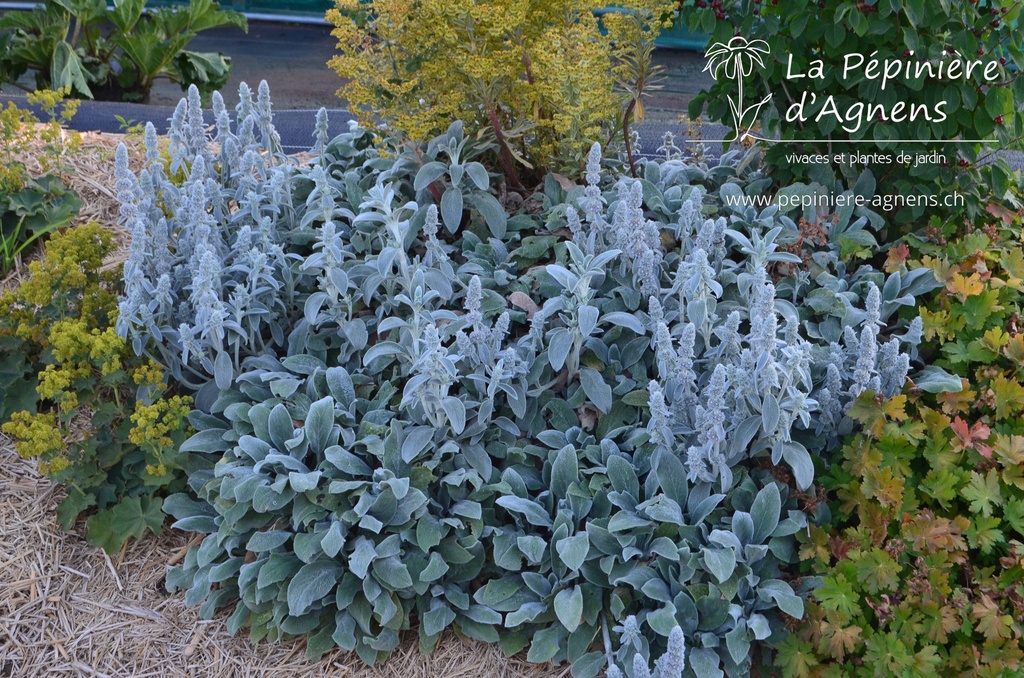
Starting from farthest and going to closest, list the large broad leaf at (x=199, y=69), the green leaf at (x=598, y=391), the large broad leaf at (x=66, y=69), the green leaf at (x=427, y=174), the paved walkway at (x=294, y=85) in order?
the large broad leaf at (x=199, y=69), the large broad leaf at (x=66, y=69), the paved walkway at (x=294, y=85), the green leaf at (x=427, y=174), the green leaf at (x=598, y=391)

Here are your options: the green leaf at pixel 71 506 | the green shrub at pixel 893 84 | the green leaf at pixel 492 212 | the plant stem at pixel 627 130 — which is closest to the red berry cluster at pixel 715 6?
the green shrub at pixel 893 84

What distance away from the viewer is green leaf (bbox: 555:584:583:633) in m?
1.87

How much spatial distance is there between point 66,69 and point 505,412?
3630 millimetres

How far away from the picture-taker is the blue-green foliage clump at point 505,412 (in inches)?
77.0

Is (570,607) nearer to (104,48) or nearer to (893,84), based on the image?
(893,84)

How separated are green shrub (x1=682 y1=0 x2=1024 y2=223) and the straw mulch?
169 centimetres

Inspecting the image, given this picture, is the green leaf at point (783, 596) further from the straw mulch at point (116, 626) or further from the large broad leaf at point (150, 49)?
the large broad leaf at point (150, 49)

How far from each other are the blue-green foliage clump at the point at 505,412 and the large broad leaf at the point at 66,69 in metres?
2.55

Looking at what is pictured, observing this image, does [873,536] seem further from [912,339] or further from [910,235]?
[910,235]

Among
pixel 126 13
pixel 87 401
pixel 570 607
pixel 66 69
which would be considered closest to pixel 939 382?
pixel 570 607

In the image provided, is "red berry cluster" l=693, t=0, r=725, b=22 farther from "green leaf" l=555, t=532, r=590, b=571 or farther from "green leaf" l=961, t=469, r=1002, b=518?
"green leaf" l=555, t=532, r=590, b=571

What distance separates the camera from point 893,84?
8.26 ft

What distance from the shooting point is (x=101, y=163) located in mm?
3164

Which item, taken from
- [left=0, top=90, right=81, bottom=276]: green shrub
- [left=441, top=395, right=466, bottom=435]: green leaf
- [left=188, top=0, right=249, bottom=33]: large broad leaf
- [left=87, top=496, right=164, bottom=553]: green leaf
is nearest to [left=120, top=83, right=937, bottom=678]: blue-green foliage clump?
[left=441, top=395, right=466, bottom=435]: green leaf
